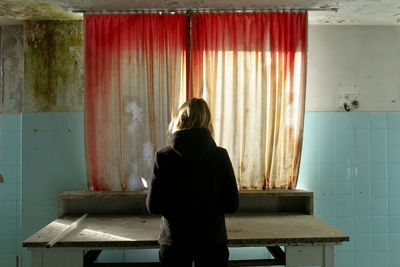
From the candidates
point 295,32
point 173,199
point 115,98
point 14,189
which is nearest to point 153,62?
point 115,98

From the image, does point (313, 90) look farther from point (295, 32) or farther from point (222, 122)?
point (222, 122)

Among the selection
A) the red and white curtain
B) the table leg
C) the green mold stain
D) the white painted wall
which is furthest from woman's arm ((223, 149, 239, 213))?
the green mold stain

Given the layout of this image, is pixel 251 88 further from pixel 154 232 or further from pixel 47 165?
pixel 47 165

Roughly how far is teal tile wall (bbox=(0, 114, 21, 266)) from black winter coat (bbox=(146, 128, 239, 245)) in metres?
2.03

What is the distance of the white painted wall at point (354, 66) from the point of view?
3.20 metres

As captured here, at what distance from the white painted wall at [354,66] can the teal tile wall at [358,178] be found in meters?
0.13

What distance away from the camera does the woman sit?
185cm

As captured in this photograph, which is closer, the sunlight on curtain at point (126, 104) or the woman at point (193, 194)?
the woman at point (193, 194)

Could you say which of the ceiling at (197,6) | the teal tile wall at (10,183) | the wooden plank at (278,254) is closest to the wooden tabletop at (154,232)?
the wooden plank at (278,254)

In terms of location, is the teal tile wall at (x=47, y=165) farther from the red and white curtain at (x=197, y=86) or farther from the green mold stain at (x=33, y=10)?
the green mold stain at (x=33, y=10)

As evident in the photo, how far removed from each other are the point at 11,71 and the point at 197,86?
1805mm

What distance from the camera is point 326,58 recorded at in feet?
10.5

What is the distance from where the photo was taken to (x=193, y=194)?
1.86 m

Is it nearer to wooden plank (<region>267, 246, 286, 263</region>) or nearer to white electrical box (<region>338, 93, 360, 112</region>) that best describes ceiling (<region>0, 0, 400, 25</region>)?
white electrical box (<region>338, 93, 360, 112</region>)
